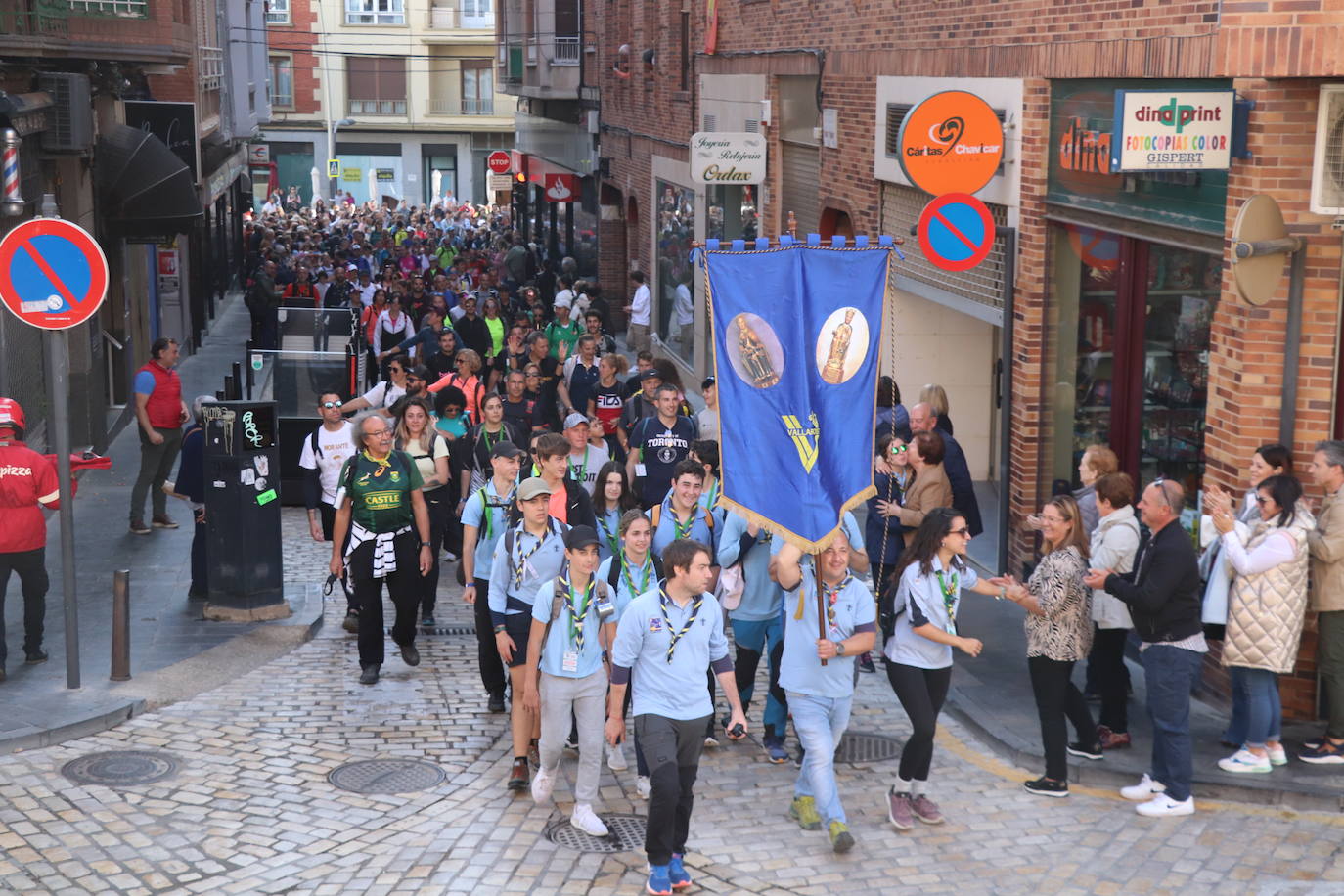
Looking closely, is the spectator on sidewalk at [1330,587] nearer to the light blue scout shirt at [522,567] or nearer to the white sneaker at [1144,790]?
the white sneaker at [1144,790]

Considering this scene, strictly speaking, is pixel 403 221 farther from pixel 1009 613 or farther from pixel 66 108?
pixel 1009 613

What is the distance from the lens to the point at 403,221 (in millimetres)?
48125

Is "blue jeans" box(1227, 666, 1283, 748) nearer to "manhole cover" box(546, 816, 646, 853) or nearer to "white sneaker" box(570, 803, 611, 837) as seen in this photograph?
"manhole cover" box(546, 816, 646, 853)

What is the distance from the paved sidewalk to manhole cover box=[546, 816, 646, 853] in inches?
125

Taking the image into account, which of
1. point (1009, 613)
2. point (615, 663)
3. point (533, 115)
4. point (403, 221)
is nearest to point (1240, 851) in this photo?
point (615, 663)

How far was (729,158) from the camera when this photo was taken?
1842cm

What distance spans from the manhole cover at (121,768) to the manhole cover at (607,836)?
2269 mm

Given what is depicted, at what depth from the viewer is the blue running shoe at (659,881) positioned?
712 centimetres

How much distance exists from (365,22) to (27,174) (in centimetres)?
5182

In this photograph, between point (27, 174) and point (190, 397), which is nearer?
point (27, 174)

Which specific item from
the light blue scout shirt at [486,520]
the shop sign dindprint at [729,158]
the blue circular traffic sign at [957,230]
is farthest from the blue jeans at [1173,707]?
the shop sign dindprint at [729,158]

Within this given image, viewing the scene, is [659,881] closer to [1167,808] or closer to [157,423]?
[1167,808]

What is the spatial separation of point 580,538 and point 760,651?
183cm

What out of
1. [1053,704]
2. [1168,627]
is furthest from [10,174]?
[1168,627]
